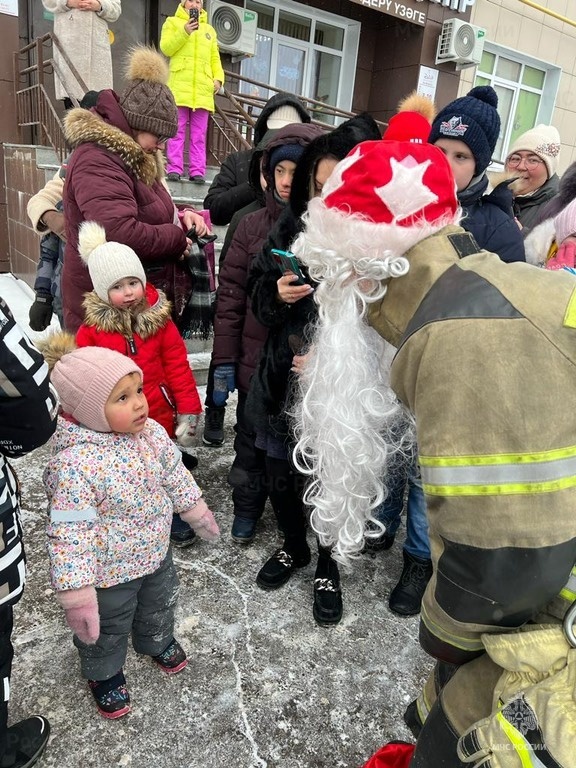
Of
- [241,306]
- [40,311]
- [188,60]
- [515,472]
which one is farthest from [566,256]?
[188,60]

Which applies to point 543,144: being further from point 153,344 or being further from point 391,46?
point 391,46

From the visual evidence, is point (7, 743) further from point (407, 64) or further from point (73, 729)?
point (407, 64)

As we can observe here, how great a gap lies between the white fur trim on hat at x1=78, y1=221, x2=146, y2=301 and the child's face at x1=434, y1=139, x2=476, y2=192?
4.40 ft

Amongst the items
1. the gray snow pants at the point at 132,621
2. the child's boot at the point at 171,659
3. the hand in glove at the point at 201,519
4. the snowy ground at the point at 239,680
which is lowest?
the snowy ground at the point at 239,680

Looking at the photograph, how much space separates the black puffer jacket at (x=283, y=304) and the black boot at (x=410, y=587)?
0.78 m

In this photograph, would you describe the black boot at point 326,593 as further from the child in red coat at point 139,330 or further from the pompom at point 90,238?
the pompom at point 90,238

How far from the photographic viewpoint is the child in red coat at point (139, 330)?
2.20m

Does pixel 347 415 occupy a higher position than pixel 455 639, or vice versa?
pixel 347 415

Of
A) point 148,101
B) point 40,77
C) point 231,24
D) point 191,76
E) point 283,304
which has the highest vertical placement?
point 231,24

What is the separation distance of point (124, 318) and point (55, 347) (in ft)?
2.13

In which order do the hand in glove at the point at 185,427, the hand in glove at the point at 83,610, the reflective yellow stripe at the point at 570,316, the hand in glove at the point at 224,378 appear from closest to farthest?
the reflective yellow stripe at the point at 570,316, the hand in glove at the point at 83,610, the hand in glove at the point at 185,427, the hand in glove at the point at 224,378

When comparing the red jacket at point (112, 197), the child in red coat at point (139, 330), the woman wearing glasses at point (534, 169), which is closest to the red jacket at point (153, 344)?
the child in red coat at point (139, 330)

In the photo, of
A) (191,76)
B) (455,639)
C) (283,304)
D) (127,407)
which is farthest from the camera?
(191,76)

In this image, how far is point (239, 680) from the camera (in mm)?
1841
